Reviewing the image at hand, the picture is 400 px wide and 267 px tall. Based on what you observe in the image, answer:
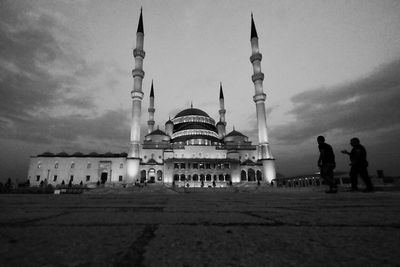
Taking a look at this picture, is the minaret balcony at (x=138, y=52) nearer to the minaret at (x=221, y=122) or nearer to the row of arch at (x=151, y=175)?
the row of arch at (x=151, y=175)

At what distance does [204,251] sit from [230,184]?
32413 millimetres

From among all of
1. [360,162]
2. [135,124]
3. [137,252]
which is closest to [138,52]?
[135,124]

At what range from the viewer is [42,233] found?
34.7 inches

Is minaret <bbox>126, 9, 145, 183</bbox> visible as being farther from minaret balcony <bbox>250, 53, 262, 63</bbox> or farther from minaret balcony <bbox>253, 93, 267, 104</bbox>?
minaret balcony <bbox>253, 93, 267, 104</bbox>

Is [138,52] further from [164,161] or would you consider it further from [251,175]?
[251,175]

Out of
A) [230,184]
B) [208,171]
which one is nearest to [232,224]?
[230,184]

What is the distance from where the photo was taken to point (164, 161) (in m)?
36.4

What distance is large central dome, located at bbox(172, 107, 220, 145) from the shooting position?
1673 inches

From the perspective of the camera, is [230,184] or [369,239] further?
[230,184]

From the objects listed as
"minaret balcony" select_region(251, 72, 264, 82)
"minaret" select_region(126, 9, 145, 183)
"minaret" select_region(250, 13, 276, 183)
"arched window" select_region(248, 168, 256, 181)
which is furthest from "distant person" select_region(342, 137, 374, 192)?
"arched window" select_region(248, 168, 256, 181)

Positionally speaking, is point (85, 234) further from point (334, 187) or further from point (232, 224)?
point (334, 187)

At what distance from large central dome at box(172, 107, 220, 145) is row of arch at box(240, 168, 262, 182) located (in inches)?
315

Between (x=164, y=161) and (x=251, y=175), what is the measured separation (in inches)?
569

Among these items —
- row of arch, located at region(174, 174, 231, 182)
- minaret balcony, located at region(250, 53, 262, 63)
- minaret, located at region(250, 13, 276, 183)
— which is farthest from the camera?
minaret balcony, located at region(250, 53, 262, 63)
